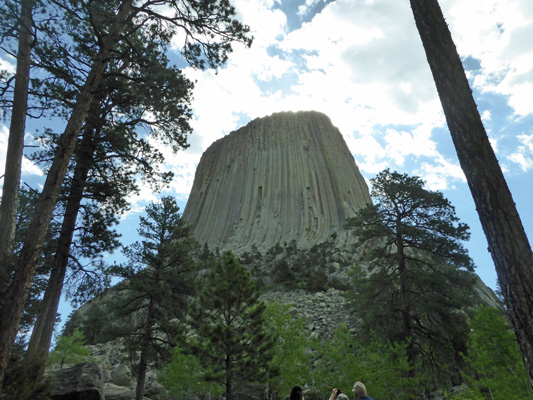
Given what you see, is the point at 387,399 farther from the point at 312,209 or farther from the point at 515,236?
the point at 312,209

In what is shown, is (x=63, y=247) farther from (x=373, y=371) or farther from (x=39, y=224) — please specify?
(x=373, y=371)

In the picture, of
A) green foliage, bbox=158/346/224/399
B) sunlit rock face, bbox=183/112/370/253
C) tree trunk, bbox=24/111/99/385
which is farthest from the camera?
sunlit rock face, bbox=183/112/370/253

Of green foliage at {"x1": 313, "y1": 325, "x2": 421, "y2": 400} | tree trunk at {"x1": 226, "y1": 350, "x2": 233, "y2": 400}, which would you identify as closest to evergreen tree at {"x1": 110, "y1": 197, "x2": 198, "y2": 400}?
tree trunk at {"x1": 226, "y1": 350, "x2": 233, "y2": 400}

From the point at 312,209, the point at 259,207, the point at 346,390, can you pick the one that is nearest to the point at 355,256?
the point at 312,209

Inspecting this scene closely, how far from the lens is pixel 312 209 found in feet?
160

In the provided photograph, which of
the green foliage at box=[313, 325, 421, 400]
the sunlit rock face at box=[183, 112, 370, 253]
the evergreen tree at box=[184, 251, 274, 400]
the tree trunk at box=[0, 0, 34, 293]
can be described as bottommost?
the green foliage at box=[313, 325, 421, 400]

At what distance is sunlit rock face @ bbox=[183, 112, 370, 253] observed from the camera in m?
47.4

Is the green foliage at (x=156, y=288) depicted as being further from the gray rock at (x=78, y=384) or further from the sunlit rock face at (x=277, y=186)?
the sunlit rock face at (x=277, y=186)

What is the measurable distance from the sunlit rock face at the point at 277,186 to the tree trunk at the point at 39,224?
3761 cm

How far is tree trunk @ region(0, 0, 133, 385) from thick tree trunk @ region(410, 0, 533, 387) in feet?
20.9

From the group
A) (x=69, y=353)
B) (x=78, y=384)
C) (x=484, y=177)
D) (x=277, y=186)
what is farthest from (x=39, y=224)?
(x=277, y=186)

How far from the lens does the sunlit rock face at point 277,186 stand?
4738cm

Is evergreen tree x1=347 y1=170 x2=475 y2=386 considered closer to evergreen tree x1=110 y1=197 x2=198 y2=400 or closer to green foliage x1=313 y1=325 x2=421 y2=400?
green foliage x1=313 y1=325 x2=421 y2=400

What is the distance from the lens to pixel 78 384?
888cm
